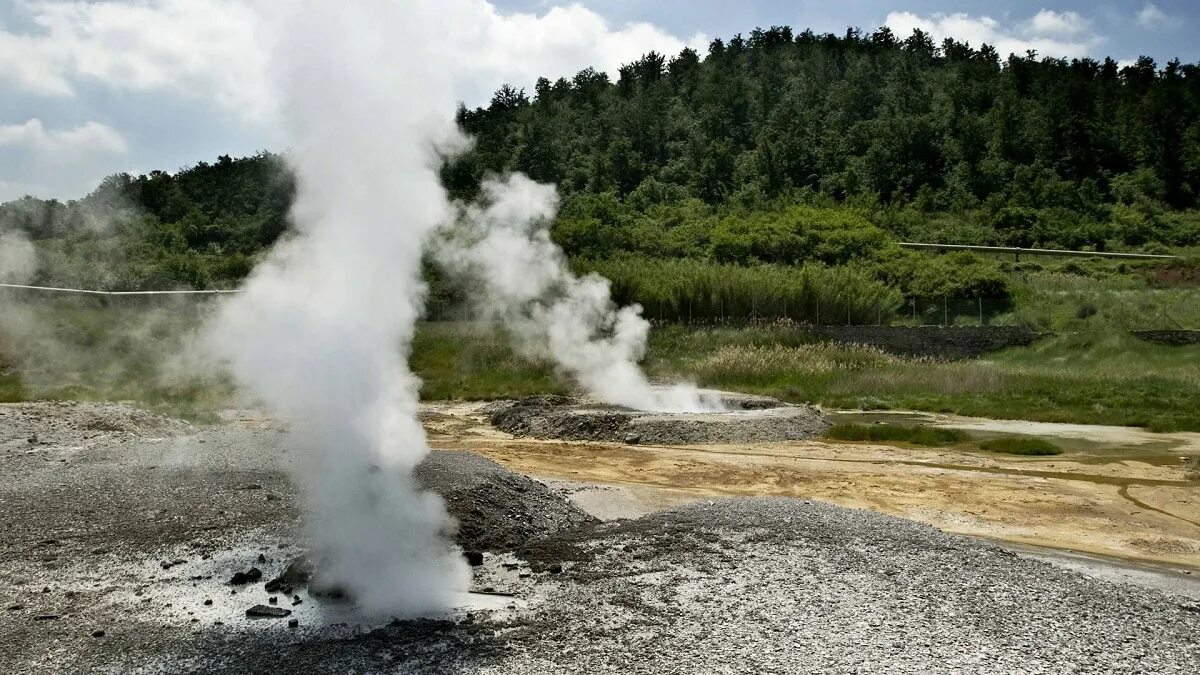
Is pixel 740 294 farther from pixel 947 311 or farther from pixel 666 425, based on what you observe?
pixel 666 425

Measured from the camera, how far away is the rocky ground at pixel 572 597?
364 inches

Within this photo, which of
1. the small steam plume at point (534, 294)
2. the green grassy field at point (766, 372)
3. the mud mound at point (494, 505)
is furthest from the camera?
the small steam plume at point (534, 294)

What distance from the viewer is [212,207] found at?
31828 mm

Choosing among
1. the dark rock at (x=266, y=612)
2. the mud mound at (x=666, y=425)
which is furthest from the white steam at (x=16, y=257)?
the dark rock at (x=266, y=612)

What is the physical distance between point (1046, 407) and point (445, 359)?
22203 mm

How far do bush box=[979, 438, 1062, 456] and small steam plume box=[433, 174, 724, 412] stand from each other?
47.1ft

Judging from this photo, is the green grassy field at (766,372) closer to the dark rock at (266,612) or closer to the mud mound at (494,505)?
the mud mound at (494,505)

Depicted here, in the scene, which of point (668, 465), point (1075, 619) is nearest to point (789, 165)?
point (668, 465)

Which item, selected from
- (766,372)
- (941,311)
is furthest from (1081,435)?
(941,311)

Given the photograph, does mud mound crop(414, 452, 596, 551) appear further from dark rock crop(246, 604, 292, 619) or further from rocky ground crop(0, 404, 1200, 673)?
dark rock crop(246, 604, 292, 619)

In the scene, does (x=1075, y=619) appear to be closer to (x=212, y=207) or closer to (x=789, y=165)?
(x=212, y=207)

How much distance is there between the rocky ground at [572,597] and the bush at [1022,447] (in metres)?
10.1

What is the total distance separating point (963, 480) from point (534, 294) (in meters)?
22.8

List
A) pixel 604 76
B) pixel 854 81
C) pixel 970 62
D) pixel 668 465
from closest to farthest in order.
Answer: pixel 668 465
pixel 854 81
pixel 970 62
pixel 604 76
